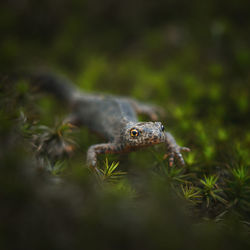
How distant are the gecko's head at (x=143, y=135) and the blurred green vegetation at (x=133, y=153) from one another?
42 cm

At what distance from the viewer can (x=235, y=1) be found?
6.79 m

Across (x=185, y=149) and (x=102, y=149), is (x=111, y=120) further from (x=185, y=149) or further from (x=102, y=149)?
(x=185, y=149)

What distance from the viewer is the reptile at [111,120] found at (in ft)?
11.1

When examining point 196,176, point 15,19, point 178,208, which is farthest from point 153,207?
point 15,19

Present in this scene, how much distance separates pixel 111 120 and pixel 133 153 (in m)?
0.80

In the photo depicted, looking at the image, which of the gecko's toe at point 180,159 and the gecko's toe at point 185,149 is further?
the gecko's toe at point 185,149

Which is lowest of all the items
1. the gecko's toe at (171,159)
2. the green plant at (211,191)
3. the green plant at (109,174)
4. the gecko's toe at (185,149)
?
the green plant at (109,174)

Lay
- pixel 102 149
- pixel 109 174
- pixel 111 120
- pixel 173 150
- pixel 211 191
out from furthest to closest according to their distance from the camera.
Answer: pixel 111 120
pixel 102 149
pixel 173 150
pixel 211 191
pixel 109 174

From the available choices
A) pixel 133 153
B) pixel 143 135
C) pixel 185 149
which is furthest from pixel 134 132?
pixel 185 149

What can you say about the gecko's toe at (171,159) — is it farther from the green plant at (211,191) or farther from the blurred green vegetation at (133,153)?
the green plant at (211,191)

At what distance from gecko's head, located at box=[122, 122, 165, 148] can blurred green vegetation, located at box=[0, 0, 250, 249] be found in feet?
1.39

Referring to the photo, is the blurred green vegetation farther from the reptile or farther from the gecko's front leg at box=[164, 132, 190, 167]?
the reptile

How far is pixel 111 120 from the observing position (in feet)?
14.0

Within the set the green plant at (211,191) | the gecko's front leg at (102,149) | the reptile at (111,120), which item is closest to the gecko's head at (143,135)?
the reptile at (111,120)
